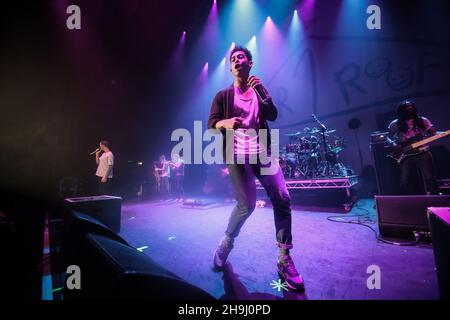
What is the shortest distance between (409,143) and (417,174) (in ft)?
1.83

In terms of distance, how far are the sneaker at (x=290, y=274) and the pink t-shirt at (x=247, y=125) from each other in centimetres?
102

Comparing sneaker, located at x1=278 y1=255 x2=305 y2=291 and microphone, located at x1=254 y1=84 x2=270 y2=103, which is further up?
microphone, located at x1=254 y1=84 x2=270 y2=103

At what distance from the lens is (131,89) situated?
11977 millimetres

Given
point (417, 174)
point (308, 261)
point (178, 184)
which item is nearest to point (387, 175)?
point (417, 174)

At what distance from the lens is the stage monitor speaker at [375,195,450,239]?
265cm

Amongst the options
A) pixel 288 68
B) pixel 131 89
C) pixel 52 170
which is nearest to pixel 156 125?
pixel 131 89

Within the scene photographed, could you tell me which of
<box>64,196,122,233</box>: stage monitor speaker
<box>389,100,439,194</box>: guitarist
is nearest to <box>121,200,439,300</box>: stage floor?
<box>64,196,122,233</box>: stage monitor speaker

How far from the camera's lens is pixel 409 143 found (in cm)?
361

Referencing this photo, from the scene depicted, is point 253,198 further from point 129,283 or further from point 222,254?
point 129,283

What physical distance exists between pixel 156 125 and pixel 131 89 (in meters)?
2.58

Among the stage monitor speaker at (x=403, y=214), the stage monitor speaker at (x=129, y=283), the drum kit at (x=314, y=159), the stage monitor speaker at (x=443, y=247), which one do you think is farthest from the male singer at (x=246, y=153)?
the drum kit at (x=314, y=159)

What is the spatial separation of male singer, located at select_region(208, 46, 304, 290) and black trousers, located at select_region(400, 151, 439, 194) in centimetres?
290

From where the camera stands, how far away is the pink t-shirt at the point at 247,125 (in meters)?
2.09

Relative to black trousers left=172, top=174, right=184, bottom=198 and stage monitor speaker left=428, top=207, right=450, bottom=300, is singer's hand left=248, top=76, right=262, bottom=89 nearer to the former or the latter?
stage monitor speaker left=428, top=207, right=450, bottom=300
